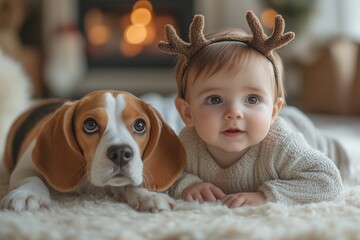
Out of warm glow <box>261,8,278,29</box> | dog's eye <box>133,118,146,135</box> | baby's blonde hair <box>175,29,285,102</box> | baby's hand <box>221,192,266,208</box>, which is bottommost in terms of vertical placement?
baby's hand <box>221,192,266,208</box>

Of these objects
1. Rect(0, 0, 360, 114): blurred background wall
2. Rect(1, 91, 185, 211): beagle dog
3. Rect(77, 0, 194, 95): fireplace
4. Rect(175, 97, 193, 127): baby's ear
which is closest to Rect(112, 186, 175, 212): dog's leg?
Rect(1, 91, 185, 211): beagle dog

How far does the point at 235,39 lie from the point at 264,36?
0.07 metres

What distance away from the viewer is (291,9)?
380cm

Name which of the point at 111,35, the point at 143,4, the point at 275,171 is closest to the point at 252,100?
the point at 275,171

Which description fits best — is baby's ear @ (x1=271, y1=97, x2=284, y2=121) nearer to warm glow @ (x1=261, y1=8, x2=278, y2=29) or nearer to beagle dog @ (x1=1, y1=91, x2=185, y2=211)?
beagle dog @ (x1=1, y1=91, x2=185, y2=211)

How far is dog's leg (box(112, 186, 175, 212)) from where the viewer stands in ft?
3.71

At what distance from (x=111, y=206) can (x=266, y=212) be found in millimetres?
317

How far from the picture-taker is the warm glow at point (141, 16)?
4387 millimetres

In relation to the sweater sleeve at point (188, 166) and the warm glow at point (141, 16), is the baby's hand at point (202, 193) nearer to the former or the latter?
the sweater sleeve at point (188, 166)

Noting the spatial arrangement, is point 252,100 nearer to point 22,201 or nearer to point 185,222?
point 185,222

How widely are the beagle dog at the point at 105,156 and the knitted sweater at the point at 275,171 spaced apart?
1.9 inches

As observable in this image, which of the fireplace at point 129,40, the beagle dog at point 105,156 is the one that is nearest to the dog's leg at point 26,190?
the beagle dog at point 105,156

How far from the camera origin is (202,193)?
124 centimetres

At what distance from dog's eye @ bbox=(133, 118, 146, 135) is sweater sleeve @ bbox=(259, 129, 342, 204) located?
0.94ft
